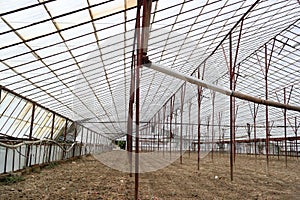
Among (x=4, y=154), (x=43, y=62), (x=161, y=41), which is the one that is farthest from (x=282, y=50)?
(x=4, y=154)

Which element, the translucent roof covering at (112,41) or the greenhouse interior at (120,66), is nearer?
the greenhouse interior at (120,66)

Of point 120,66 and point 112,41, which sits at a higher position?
point 112,41

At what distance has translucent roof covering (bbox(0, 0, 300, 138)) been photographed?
8.12 metres

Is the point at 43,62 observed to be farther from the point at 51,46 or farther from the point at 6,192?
the point at 6,192

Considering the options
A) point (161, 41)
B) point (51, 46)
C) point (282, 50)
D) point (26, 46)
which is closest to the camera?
point (26, 46)

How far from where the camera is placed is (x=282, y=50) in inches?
810

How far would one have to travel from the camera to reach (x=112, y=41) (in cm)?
1071

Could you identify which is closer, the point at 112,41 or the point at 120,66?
the point at 112,41

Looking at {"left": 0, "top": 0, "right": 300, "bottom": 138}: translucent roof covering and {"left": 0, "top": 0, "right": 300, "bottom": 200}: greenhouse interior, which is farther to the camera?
{"left": 0, "top": 0, "right": 300, "bottom": 138}: translucent roof covering

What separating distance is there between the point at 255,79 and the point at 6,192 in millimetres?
22483

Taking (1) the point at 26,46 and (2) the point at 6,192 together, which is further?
(1) the point at 26,46

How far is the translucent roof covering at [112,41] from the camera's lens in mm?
8117

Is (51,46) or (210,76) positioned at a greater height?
(210,76)

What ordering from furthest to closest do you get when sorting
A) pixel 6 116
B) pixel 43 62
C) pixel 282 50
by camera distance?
pixel 282 50, pixel 6 116, pixel 43 62
